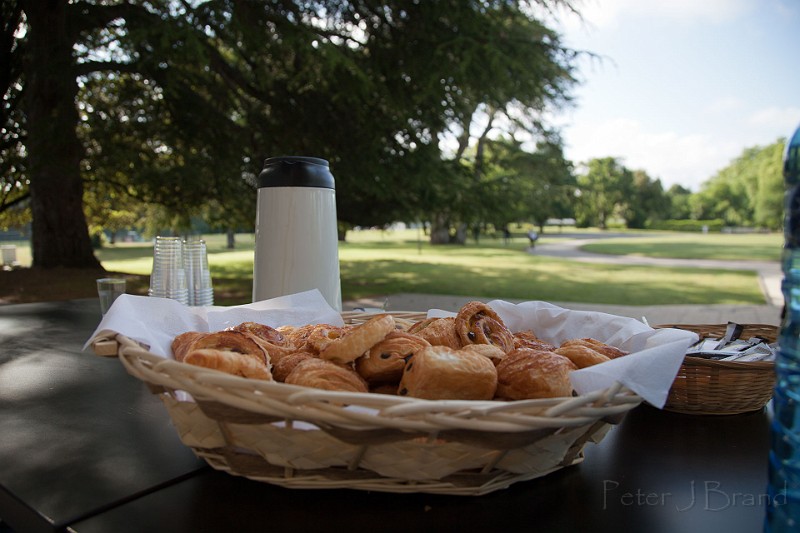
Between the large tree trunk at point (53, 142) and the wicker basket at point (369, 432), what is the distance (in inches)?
290

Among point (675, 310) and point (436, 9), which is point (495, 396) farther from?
point (675, 310)

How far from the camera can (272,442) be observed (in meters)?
0.68

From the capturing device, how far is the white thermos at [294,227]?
1.58m

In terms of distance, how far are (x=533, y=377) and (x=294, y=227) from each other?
3.20 feet

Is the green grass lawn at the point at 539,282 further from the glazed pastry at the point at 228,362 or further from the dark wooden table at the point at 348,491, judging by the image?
the glazed pastry at the point at 228,362

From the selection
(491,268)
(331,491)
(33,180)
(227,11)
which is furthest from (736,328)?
(491,268)

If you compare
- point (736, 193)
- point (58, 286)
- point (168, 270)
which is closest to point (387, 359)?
point (168, 270)

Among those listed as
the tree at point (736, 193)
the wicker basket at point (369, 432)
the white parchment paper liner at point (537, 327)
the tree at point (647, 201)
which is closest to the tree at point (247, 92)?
the white parchment paper liner at point (537, 327)

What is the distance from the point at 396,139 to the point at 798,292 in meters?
7.44

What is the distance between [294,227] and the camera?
158 cm

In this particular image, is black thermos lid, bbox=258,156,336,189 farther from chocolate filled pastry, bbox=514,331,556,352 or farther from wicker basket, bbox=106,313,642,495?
wicker basket, bbox=106,313,642,495

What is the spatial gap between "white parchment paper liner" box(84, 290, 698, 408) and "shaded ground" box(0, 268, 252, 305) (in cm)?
621

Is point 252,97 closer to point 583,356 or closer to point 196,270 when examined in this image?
point 196,270

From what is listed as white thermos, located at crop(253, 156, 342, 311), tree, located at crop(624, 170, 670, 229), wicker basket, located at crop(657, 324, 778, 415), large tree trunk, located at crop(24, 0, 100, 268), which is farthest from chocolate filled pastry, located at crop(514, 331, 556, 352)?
tree, located at crop(624, 170, 670, 229)
